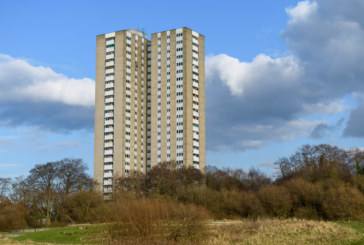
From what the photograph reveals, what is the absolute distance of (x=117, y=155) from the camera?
160m

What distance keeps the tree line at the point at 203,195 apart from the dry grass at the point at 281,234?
11.2 ft

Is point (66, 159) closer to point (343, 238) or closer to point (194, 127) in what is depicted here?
point (194, 127)

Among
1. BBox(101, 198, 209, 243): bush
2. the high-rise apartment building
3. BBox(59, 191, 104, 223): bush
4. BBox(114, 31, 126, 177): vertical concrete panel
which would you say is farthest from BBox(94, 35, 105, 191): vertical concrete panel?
BBox(101, 198, 209, 243): bush

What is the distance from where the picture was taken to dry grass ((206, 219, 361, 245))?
4034 centimetres

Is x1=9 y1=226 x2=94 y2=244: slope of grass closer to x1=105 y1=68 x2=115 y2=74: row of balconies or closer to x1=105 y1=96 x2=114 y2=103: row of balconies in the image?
x1=105 y1=96 x2=114 y2=103: row of balconies

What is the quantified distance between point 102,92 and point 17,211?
85.7 m

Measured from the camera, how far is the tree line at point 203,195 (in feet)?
220

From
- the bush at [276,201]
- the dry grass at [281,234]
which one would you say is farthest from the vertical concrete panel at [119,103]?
the dry grass at [281,234]

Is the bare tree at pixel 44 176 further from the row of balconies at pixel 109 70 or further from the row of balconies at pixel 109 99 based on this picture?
the row of balconies at pixel 109 70

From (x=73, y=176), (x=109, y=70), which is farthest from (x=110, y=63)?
(x=73, y=176)

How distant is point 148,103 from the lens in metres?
174

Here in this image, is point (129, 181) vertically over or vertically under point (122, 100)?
under

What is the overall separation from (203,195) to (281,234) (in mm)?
45965

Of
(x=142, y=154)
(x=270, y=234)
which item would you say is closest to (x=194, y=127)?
(x=142, y=154)
